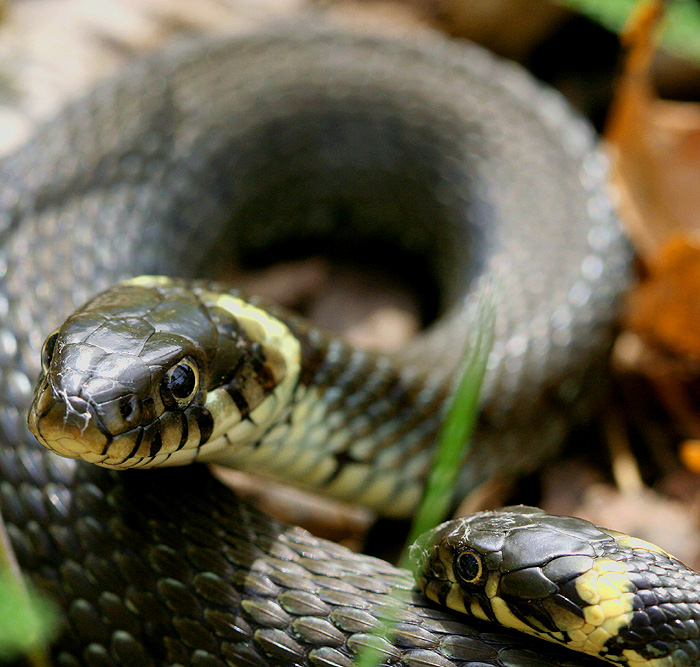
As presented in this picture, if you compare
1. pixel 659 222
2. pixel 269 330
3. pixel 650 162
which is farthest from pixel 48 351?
pixel 650 162

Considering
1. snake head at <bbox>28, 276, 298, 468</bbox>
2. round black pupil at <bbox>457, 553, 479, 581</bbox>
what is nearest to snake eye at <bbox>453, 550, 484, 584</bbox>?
round black pupil at <bbox>457, 553, 479, 581</bbox>

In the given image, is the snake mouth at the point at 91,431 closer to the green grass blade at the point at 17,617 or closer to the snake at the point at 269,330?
the snake at the point at 269,330

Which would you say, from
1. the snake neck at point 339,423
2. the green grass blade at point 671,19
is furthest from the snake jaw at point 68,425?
the green grass blade at point 671,19

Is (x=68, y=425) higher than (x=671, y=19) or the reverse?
the reverse

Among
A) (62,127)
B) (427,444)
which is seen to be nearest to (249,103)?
(62,127)

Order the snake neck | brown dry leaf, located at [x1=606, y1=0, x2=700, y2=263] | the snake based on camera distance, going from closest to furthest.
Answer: the snake, the snake neck, brown dry leaf, located at [x1=606, y1=0, x2=700, y2=263]

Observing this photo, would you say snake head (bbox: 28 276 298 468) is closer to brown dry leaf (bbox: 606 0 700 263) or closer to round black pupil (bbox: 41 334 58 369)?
round black pupil (bbox: 41 334 58 369)

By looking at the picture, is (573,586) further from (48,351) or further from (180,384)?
(48,351)
